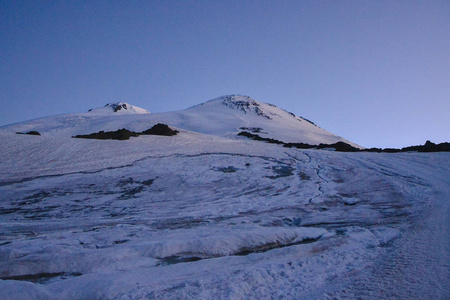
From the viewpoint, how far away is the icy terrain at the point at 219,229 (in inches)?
100

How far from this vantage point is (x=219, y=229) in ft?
13.5

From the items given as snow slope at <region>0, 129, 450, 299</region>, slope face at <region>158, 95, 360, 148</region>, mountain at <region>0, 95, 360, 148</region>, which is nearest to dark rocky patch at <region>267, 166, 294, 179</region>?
snow slope at <region>0, 129, 450, 299</region>

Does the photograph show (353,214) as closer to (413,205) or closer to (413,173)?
(413,205)

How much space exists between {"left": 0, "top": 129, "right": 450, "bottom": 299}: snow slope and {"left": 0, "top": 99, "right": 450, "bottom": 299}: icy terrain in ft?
0.06

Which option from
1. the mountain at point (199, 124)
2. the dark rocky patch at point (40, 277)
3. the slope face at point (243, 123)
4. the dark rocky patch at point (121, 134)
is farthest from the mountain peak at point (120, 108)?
the dark rocky patch at point (40, 277)

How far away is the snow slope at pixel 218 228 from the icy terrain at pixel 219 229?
18mm

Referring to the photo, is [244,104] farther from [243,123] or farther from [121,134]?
[121,134]

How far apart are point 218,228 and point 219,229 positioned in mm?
80

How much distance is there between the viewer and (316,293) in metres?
2.46

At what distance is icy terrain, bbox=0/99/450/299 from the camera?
255 centimetres

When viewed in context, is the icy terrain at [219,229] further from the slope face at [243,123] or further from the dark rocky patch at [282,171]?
the slope face at [243,123]

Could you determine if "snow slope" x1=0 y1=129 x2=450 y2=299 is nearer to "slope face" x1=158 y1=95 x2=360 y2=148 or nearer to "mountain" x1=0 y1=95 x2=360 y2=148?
"mountain" x1=0 y1=95 x2=360 y2=148

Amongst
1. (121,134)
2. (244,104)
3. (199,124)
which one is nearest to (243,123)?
(199,124)

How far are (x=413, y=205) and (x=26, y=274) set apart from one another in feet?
21.0
